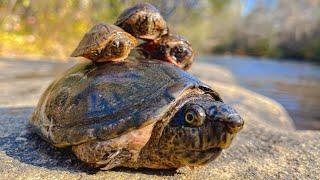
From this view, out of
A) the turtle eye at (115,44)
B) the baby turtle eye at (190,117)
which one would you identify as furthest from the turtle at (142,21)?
the baby turtle eye at (190,117)

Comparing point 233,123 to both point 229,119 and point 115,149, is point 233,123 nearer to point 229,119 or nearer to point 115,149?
point 229,119

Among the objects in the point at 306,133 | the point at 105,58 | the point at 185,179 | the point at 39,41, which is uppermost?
the point at 105,58

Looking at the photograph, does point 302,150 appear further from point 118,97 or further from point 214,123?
point 118,97

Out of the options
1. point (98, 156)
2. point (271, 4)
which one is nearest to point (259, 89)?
point (98, 156)

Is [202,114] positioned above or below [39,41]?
above

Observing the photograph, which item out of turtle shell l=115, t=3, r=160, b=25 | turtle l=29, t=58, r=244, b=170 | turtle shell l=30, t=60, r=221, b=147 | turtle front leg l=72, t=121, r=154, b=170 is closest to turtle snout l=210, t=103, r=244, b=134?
turtle l=29, t=58, r=244, b=170

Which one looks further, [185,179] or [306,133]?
[306,133]

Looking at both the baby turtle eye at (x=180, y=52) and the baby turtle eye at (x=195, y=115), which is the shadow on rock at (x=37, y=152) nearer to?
the baby turtle eye at (x=195, y=115)
